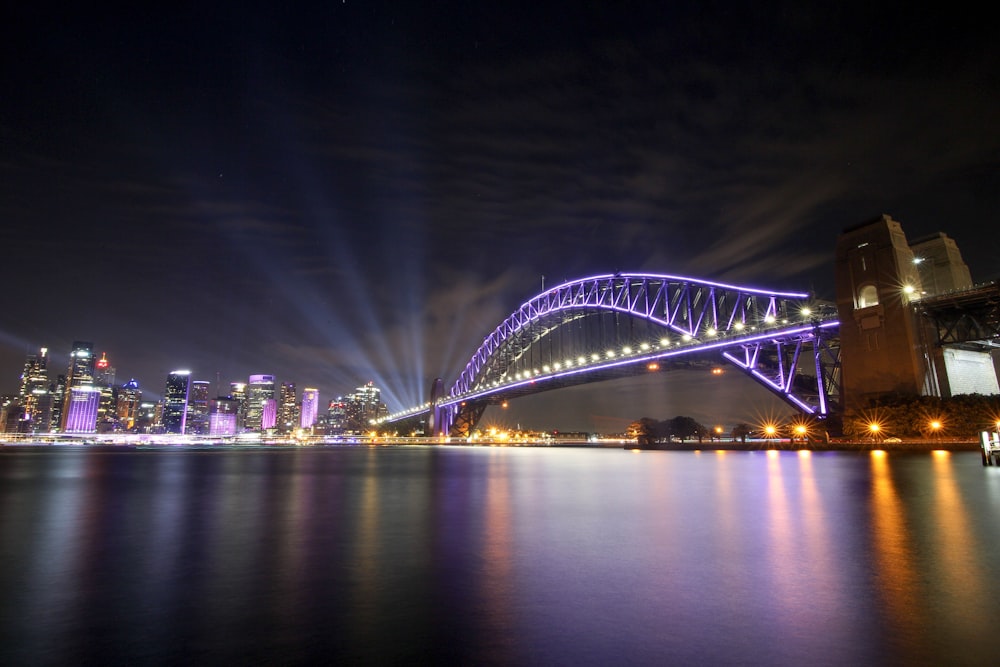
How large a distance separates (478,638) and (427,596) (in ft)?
4.13

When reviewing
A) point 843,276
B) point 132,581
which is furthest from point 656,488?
point 843,276

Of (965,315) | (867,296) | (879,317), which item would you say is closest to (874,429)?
(879,317)

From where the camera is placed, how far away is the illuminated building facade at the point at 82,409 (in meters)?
154

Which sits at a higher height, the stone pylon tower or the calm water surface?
the stone pylon tower

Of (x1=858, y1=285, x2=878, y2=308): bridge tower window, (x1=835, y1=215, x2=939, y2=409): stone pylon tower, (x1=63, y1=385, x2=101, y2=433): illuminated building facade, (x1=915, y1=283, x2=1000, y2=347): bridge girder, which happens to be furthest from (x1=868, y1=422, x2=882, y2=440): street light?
(x1=63, y1=385, x2=101, y2=433): illuminated building facade

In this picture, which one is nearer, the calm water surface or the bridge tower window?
the calm water surface

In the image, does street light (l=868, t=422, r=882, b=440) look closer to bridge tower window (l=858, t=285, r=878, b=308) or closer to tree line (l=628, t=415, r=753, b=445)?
bridge tower window (l=858, t=285, r=878, b=308)

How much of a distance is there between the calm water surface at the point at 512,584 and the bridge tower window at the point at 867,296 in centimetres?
3422

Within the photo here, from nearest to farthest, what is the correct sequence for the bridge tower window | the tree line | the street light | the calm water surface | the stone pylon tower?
the calm water surface
the street light
the stone pylon tower
the bridge tower window
the tree line

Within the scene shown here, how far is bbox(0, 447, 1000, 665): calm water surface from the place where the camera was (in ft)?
13.1

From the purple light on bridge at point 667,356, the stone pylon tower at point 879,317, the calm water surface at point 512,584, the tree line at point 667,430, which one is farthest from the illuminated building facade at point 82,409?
the stone pylon tower at point 879,317

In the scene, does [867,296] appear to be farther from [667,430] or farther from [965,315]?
[667,430]

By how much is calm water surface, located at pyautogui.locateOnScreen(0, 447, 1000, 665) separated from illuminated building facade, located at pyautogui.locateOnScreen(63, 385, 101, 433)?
584 ft

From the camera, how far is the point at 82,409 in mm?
156500
